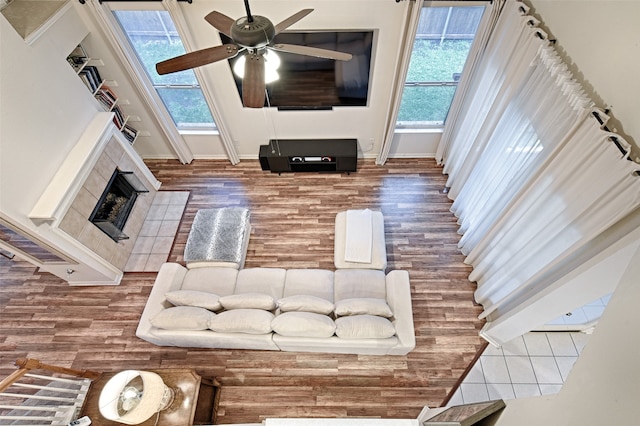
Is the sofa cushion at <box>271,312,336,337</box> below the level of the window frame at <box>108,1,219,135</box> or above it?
below

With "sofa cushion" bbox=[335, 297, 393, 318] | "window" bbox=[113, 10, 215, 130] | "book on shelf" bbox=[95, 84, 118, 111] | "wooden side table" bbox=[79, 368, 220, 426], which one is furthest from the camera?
"book on shelf" bbox=[95, 84, 118, 111]

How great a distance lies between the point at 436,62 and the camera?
4.13m

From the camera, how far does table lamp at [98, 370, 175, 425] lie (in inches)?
86.7

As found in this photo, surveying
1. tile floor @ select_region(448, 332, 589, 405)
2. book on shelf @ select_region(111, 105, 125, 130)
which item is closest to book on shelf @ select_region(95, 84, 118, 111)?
book on shelf @ select_region(111, 105, 125, 130)

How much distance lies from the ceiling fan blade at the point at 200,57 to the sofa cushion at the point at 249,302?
201 centimetres

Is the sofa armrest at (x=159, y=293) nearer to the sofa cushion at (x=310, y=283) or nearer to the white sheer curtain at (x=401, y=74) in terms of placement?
the sofa cushion at (x=310, y=283)

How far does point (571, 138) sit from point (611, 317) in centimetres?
152

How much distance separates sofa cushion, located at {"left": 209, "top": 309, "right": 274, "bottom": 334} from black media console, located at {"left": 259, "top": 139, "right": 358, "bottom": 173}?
239 centimetres

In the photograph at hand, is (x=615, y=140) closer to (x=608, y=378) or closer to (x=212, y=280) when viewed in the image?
(x=608, y=378)

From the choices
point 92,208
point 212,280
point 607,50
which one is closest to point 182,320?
point 212,280

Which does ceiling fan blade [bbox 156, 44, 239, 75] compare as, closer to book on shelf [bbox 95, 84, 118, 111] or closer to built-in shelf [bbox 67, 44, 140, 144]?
built-in shelf [bbox 67, 44, 140, 144]

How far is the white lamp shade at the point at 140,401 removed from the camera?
2186 millimetres

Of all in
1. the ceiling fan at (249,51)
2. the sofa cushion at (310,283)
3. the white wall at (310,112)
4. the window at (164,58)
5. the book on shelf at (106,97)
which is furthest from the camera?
the book on shelf at (106,97)

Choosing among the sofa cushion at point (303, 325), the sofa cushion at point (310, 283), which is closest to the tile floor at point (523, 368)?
the sofa cushion at point (303, 325)
